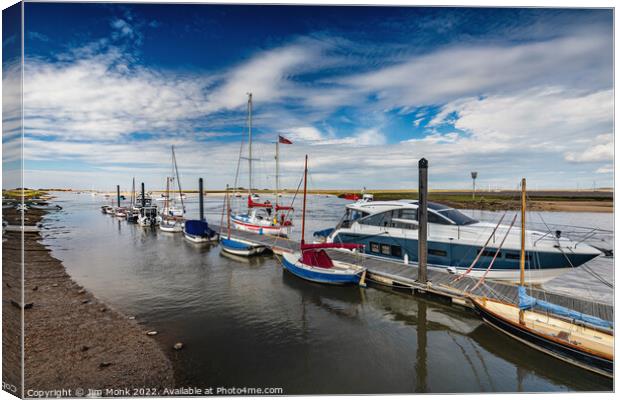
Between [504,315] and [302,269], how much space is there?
8.28 metres

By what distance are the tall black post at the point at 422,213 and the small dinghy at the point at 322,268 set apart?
253 centimetres

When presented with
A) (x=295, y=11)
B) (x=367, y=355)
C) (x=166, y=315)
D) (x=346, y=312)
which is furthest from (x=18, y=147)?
(x=346, y=312)

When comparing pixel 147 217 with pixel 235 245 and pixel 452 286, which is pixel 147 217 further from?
pixel 452 286

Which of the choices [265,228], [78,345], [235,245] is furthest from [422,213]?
[265,228]

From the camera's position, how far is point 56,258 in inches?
675

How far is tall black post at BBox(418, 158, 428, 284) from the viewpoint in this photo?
425 inches

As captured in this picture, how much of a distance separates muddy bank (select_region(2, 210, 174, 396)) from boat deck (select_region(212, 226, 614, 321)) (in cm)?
931

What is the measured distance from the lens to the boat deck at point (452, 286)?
8758 mm

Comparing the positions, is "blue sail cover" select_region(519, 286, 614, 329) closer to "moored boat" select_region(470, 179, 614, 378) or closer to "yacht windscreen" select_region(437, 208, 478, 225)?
"moored boat" select_region(470, 179, 614, 378)

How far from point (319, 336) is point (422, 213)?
638cm

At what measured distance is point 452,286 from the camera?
35.6 ft

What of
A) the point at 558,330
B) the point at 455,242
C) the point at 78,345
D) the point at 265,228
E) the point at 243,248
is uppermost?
the point at 455,242

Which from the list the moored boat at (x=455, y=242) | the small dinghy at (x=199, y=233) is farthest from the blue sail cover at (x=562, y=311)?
the small dinghy at (x=199, y=233)

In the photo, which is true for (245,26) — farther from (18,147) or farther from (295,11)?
(18,147)
